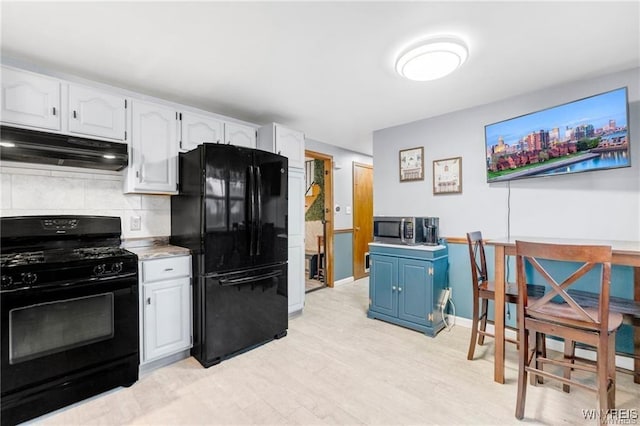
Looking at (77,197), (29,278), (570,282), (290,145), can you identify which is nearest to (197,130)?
(290,145)

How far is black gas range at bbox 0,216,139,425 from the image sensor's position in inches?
64.8

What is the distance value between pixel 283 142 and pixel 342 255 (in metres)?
2.43

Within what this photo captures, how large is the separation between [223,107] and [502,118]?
2885 millimetres

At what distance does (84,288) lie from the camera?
73.2 inches

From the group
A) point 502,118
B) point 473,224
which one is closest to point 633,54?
point 502,118

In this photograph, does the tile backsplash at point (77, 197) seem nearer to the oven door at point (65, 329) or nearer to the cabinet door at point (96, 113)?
the cabinet door at point (96, 113)

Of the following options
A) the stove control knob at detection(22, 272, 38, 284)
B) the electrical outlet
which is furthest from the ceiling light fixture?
the stove control knob at detection(22, 272, 38, 284)

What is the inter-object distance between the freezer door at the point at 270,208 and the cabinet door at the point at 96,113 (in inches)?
43.3

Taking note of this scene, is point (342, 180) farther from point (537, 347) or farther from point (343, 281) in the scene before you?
point (537, 347)

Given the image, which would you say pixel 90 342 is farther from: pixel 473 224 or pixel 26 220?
pixel 473 224

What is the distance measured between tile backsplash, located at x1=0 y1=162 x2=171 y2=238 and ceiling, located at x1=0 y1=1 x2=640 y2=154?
2.69 ft

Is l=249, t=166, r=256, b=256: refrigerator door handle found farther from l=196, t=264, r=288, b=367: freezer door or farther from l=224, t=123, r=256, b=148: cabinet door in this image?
l=224, t=123, r=256, b=148: cabinet door

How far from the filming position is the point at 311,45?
1.93 metres

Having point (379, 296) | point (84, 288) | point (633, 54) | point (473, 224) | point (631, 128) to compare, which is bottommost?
point (379, 296)
